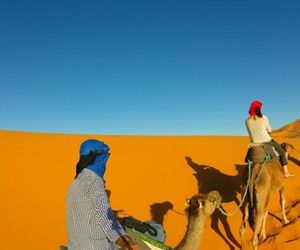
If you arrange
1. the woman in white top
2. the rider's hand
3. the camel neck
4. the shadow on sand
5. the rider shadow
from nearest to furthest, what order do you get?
the rider's hand, the camel neck, the woman in white top, the rider shadow, the shadow on sand

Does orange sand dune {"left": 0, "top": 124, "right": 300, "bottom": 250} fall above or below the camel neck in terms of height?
above

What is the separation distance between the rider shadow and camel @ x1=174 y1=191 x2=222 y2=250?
442 cm

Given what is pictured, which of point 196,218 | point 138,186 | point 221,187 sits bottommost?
point 196,218

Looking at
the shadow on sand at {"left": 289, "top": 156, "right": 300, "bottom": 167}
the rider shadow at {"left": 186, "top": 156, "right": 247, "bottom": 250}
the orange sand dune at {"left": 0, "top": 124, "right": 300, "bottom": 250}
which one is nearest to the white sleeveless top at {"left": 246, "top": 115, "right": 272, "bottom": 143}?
the orange sand dune at {"left": 0, "top": 124, "right": 300, "bottom": 250}

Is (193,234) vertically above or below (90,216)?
below

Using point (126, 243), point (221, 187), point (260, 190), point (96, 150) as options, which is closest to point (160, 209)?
point (221, 187)

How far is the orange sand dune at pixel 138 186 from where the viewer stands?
34.1 feet

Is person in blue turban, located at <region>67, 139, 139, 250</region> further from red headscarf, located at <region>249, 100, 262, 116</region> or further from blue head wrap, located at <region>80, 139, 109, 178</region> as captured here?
red headscarf, located at <region>249, 100, 262, 116</region>

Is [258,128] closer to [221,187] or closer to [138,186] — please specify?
[221,187]

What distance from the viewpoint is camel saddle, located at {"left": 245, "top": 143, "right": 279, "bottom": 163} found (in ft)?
27.1

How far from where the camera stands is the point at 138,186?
14.5m

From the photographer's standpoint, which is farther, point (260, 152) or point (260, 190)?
point (260, 152)

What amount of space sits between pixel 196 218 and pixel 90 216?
2.13m

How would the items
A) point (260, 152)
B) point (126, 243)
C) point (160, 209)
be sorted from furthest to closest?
point (160, 209) < point (260, 152) < point (126, 243)
